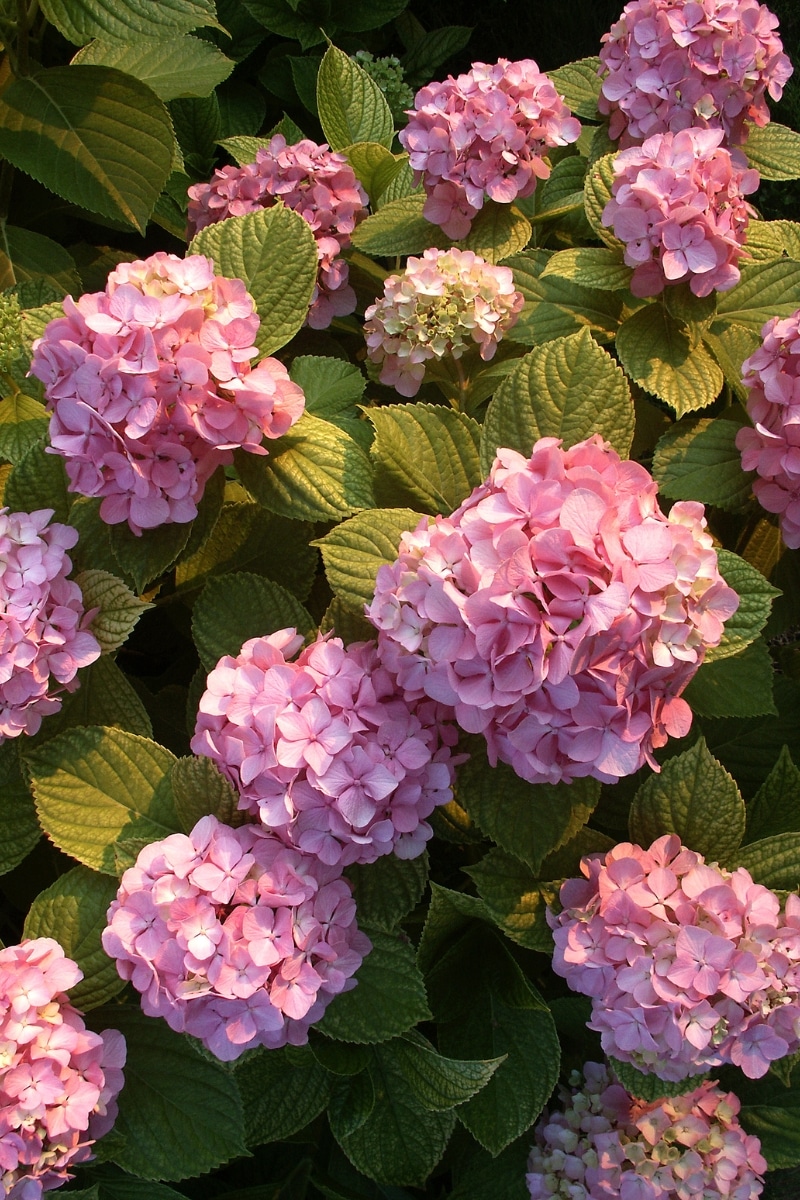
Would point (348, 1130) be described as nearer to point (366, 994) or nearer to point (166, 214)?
point (366, 994)

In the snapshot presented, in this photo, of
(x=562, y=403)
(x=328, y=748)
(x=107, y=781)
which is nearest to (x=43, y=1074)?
(x=107, y=781)

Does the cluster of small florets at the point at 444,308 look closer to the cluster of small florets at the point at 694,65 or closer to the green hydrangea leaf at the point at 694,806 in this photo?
the cluster of small florets at the point at 694,65

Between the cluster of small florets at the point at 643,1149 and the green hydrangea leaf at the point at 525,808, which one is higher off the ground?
the green hydrangea leaf at the point at 525,808

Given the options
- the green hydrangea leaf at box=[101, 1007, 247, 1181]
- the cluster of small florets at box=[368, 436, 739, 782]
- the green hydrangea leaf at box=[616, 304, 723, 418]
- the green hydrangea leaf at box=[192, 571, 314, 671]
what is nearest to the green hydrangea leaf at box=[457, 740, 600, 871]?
the cluster of small florets at box=[368, 436, 739, 782]

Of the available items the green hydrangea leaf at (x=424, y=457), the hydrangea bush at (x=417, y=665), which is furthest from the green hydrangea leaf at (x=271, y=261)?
the green hydrangea leaf at (x=424, y=457)

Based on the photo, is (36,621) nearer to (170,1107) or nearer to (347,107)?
(170,1107)

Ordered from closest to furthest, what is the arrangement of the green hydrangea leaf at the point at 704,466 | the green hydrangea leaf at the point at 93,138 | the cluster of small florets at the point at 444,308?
the green hydrangea leaf at the point at 704,466 < the cluster of small florets at the point at 444,308 < the green hydrangea leaf at the point at 93,138

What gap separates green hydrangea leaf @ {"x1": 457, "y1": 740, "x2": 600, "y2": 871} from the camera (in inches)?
38.4

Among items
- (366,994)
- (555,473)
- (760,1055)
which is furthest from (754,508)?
(366,994)

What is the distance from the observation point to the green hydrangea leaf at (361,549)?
982 mm

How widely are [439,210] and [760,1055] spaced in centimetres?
123

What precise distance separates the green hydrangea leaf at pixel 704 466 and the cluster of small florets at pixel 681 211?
0.18 metres

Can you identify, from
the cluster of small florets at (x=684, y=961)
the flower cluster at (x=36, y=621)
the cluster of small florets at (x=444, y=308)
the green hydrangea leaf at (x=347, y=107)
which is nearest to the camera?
the cluster of small florets at (x=684, y=961)

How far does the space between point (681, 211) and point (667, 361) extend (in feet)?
0.62
